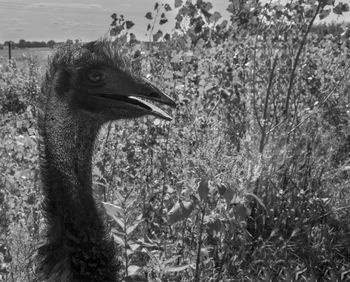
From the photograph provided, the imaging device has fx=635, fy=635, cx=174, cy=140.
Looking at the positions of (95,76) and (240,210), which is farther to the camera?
(240,210)

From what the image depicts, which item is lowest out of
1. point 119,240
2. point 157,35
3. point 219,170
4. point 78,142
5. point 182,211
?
point 119,240

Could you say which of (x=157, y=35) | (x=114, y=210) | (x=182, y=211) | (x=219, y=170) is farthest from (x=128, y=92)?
(x=157, y=35)

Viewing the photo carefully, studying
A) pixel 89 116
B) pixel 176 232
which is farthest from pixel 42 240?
pixel 176 232

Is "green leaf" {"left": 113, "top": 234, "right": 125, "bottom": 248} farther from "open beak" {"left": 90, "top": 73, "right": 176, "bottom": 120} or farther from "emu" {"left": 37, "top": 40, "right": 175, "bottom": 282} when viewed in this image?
"open beak" {"left": 90, "top": 73, "right": 176, "bottom": 120}

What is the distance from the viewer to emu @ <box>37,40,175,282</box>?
2.37m

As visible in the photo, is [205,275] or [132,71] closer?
[132,71]

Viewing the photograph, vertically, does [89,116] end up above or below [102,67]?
below

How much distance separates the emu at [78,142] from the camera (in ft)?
7.78

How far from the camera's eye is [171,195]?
358 cm

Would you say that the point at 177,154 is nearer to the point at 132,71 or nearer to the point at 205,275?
the point at 205,275

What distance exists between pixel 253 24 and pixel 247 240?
1.41 metres

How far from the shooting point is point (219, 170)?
3152mm

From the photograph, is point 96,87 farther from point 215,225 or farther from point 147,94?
point 215,225

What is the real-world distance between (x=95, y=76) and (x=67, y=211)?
1.72 feet
